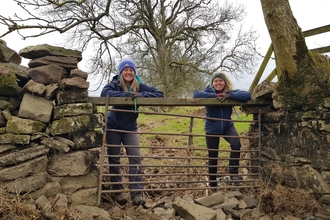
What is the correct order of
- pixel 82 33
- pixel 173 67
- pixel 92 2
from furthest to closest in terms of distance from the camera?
pixel 173 67
pixel 82 33
pixel 92 2

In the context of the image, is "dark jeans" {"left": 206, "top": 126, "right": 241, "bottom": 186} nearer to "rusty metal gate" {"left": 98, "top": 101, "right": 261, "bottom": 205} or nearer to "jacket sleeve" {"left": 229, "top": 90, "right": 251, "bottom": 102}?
"rusty metal gate" {"left": 98, "top": 101, "right": 261, "bottom": 205}

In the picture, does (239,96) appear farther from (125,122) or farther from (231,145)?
(125,122)

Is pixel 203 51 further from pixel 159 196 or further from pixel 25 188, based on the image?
pixel 25 188

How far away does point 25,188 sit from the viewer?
340 centimetres

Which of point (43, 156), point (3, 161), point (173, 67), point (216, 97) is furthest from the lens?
point (173, 67)

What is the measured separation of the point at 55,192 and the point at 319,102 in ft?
11.6

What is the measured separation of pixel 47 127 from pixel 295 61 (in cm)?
340

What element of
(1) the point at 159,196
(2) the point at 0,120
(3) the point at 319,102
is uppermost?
(3) the point at 319,102

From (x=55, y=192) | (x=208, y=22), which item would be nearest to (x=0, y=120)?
(x=55, y=192)

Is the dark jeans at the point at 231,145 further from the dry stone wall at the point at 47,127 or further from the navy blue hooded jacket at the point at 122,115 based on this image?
the dry stone wall at the point at 47,127

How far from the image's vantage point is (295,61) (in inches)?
166

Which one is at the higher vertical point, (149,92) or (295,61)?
(295,61)

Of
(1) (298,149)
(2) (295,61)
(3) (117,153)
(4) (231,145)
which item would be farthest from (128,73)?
(1) (298,149)

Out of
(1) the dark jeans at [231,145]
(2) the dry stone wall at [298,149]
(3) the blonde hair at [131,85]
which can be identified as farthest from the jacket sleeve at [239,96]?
(3) the blonde hair at [131,85]
